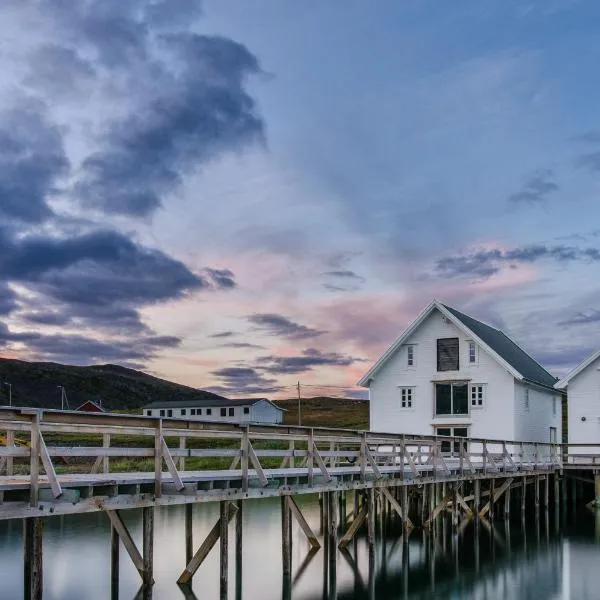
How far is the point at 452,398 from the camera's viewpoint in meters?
A: 44.6

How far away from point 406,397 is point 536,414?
7.50m

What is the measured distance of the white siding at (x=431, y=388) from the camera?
43.2 meters

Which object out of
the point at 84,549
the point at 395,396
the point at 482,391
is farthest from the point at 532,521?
the point at 84,549

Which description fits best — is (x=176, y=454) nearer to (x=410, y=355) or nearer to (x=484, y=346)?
(x=484, y=346)

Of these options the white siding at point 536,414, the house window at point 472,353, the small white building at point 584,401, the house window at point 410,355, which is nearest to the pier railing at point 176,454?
the white siding at point 536,414

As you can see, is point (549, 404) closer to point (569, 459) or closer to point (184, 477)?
point (569, 459)

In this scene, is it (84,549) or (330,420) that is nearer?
(84,549)

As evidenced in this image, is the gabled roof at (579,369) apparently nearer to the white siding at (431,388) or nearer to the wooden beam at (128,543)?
the white siding at (431,388)

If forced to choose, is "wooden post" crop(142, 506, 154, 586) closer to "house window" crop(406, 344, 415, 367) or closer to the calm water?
the calm water

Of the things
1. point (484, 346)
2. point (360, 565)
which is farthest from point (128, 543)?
point (484, 346)

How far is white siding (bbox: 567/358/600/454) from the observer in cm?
4394

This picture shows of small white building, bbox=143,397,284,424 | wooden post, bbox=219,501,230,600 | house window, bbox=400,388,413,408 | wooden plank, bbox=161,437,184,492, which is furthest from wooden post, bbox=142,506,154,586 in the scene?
small white building, bbox=143,397,284,424

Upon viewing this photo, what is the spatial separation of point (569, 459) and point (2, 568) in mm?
30713

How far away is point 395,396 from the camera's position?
46.1 metres
